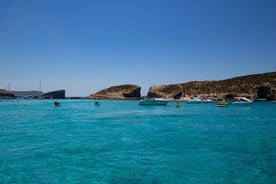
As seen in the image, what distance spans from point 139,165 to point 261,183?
22.6 feet

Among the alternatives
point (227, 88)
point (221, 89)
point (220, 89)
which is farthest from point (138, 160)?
point (220, 89)

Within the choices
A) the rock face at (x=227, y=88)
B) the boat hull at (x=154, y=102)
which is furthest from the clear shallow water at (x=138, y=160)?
the rock face at (x=227, y=88)

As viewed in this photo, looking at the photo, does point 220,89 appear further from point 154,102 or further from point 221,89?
point 154,102

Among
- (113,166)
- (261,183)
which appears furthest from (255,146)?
(113,166)

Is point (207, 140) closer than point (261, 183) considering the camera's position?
No

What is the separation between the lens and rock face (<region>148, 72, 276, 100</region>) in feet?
427

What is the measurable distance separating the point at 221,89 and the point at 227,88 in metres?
3.80

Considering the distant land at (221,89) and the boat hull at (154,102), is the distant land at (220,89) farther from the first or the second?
the boat hull at (154,102)

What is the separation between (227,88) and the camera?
151 metres

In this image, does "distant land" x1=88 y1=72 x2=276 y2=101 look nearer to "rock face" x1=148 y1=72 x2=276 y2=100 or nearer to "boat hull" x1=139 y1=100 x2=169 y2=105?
"rock face" x1=148 y1=72 x2=276 y2=100

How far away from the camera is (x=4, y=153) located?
19.5 m

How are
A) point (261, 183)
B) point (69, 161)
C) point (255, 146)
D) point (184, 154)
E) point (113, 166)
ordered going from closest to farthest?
point (261, 183), point (113, 166), point (69, 161), point (184, 154), point (255, 146)

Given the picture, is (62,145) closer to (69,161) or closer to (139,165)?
(69,161)

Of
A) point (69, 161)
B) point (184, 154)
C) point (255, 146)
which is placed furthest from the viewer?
point (255, 146)
